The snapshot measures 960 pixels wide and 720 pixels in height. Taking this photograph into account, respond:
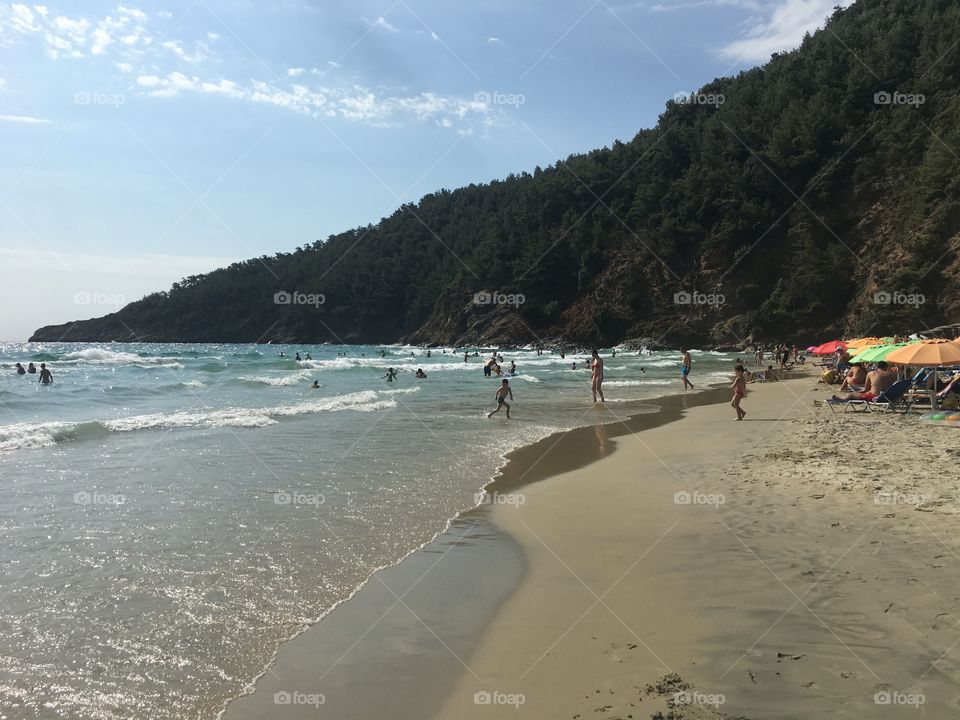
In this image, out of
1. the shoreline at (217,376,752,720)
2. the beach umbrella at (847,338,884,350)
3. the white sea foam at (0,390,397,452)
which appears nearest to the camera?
the shoreline at (217,376,752,720)

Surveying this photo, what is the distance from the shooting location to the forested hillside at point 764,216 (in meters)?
59.6

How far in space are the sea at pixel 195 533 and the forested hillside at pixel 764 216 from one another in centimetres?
5346

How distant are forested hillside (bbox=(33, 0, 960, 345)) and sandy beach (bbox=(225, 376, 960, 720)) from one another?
5378 cm

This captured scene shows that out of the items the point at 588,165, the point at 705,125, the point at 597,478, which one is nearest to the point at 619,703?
the point at 597,478

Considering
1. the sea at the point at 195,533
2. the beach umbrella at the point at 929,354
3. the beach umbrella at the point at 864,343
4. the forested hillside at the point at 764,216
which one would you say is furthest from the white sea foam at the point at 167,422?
the forested hillside at the point at 764,216

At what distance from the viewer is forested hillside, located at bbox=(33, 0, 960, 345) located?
5962cm

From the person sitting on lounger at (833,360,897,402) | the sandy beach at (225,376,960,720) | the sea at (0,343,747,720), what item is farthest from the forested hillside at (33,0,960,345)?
the sandy beach at (225,376,960,720)

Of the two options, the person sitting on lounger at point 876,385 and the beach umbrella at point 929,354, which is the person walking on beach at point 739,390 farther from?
the beach umbrella at point 929,354

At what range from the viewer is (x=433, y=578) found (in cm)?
619

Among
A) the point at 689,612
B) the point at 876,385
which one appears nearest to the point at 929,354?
the point at 876,385

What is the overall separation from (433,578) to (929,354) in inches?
536

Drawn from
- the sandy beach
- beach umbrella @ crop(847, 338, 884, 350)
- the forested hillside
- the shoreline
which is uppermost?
the forested hillside

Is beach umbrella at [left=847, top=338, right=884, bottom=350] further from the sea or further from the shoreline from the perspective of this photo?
the shoreline

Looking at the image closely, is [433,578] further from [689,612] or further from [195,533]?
[195,533]
